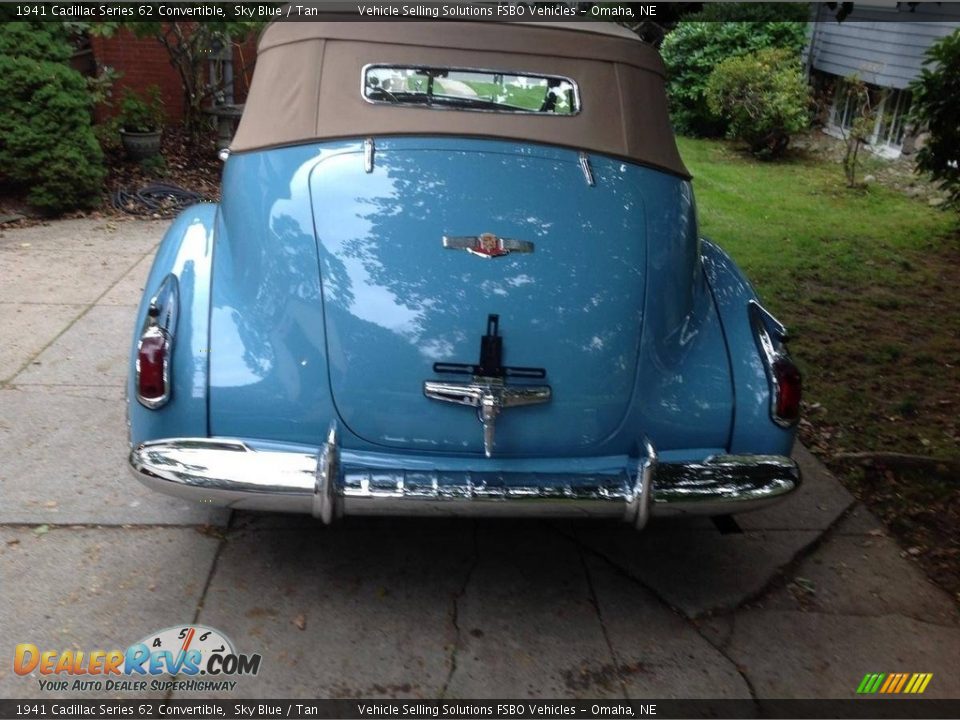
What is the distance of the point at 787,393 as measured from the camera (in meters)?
3.19

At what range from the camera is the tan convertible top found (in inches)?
145

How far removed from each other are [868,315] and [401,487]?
521 centimetres

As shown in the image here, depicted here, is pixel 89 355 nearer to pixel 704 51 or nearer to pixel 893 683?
pixel 893 683

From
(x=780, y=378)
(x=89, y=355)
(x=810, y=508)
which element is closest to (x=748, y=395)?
(x=780, y=378)

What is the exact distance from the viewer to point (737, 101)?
13109 millimetres

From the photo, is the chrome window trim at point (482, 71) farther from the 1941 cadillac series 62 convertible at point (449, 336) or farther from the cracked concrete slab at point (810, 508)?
the cracked concrete slab at point (810, 508)

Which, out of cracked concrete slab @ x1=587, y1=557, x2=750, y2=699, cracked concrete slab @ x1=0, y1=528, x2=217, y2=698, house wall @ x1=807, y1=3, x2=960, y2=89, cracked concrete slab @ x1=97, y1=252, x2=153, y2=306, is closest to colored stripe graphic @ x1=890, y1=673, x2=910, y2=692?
cracked concrete slab @ x1=587, y1=557, x2=750, y2=699

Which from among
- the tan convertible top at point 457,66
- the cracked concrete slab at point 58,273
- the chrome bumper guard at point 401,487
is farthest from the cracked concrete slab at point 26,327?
the chrome bumper guard at point 401,487

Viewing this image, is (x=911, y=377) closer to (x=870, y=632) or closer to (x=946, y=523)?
(x=946, y=523)

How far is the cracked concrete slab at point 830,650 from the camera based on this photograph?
2971mm

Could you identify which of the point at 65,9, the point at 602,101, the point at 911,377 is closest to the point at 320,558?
the point at 602,101

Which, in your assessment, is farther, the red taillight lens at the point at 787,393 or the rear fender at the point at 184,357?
the red taillight lens at the point at 787,393

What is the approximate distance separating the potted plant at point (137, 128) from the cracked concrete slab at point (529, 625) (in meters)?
7.28

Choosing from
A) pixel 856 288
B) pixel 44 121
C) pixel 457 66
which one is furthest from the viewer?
pixel 44 121
